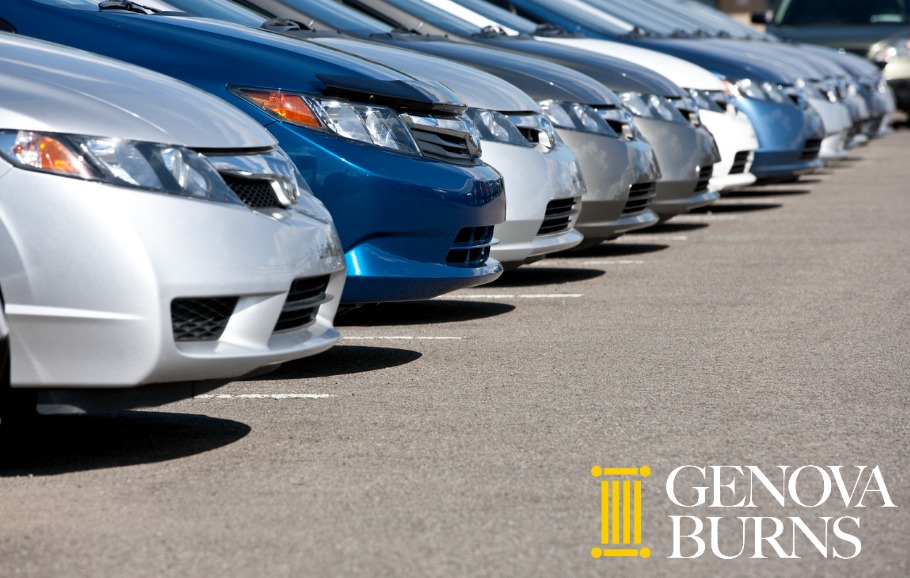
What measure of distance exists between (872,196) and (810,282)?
6.16m

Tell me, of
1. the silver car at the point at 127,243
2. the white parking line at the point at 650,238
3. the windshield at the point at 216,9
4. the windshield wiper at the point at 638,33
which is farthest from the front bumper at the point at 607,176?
the silver car at the point at 127,243

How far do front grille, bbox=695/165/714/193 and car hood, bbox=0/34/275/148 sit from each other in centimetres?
598

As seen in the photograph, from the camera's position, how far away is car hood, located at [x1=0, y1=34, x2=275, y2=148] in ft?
13.7

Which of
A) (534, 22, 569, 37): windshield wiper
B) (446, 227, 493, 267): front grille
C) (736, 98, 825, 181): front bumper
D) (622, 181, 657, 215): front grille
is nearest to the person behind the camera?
(446, 227, 493, 267): front grille

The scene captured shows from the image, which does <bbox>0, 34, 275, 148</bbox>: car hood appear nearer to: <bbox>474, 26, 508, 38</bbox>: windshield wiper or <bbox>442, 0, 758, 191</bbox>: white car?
<bbox>474, 26, 508, 38</bbox>: windshield wiper

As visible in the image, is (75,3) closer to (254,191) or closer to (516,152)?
(254,191)

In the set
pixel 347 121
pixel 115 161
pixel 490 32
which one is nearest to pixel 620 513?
pixel 115 161

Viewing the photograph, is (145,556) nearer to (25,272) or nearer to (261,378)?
(25,272)

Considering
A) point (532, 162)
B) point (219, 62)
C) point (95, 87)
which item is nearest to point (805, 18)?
point (532, 162)

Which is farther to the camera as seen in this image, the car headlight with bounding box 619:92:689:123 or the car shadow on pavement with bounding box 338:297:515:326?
the car headlight with bounding box 619:92:689:123

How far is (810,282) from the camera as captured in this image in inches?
338

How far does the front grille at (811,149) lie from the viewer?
13695mm

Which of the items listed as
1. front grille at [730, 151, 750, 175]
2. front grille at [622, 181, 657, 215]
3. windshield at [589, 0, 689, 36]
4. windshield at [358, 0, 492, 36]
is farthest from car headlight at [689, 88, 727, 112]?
front grille at [622, 181, 657, 215]

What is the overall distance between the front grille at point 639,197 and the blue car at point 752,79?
335 centimetres
